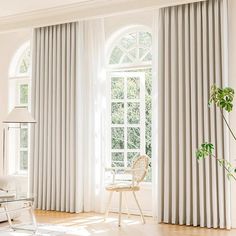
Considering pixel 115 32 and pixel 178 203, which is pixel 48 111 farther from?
pixel 178 203

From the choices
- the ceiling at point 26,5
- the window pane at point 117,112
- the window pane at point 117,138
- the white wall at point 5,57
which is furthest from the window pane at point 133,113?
the white wall at point 5,57

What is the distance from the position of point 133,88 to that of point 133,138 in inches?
31.9

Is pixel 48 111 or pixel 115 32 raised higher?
pixel 115 32

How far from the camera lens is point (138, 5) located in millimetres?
6453

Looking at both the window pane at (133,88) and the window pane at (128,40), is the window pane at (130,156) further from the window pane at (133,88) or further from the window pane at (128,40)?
the window pane at (128,40)

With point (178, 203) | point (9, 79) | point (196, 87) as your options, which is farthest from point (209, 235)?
point (9, 79)

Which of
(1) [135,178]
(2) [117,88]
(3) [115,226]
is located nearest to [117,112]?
(2) [117,88]

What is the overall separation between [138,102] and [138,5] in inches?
62.1

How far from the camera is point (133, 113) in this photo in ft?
23.9

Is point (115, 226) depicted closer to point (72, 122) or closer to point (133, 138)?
point (133, 138)

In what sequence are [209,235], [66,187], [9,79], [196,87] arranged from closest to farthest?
[209,235], [196,87], [66,187], [9,79]

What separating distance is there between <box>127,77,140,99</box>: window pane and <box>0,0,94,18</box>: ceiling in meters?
1.47

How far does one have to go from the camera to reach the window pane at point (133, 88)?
23.8ft

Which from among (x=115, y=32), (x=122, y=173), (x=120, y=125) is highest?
(x=115, y=32)
